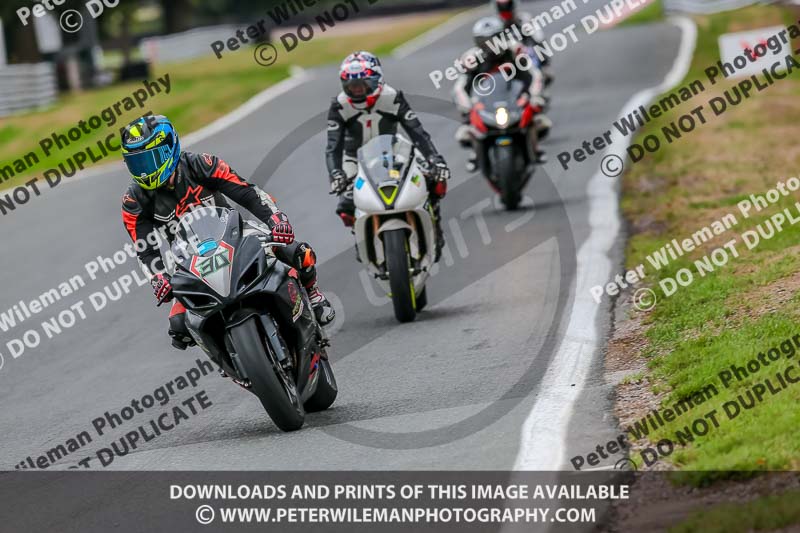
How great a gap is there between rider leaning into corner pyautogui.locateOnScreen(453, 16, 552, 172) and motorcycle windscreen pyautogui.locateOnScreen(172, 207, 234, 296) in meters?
7.77

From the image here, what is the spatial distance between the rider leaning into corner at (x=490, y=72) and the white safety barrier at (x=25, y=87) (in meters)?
17.0

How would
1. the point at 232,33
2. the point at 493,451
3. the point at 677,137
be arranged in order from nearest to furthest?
the point at 493,451 < the point at 677,137 < the point at 232,33

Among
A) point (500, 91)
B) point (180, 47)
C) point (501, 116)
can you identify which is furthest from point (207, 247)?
point (180, 47)

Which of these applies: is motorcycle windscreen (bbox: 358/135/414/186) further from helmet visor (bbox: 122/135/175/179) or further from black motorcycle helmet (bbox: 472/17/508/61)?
black motorcycle helmet (bbox: 472/17/508/61)

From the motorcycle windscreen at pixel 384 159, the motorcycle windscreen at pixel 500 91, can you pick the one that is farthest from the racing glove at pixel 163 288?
the motorcycle windscreen at pixel 500 91

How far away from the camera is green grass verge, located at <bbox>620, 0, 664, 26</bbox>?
36812mm

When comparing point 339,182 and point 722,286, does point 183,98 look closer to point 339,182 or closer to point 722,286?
point 339,182

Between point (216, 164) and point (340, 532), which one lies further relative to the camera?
point (216, 164)

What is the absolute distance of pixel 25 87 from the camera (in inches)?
1183

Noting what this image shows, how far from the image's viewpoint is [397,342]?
377 inches

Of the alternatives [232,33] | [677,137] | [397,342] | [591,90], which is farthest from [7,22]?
[397,342]

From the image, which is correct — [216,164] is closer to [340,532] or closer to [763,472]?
[340,532]

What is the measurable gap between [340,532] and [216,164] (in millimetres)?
3021

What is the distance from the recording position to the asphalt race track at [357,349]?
7.02 metres
